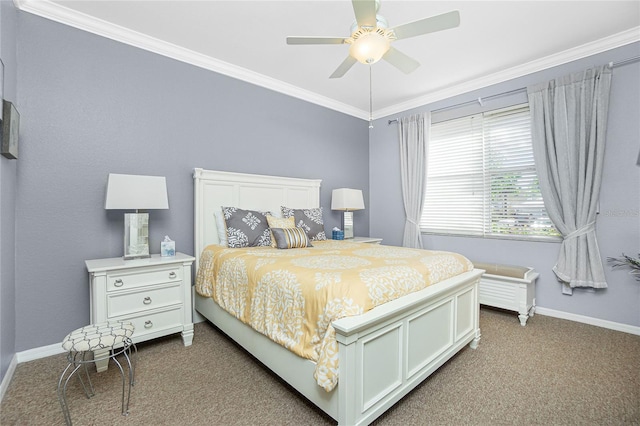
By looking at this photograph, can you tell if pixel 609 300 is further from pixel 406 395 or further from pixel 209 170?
pixel 209 170

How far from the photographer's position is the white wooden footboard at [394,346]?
4.36ft

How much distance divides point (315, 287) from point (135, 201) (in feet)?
5.77

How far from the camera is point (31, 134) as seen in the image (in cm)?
222

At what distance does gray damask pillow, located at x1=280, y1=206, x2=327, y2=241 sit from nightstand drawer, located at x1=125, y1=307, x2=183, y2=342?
4.88 feet

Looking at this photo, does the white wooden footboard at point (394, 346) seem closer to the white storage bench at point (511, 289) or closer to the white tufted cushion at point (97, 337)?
the white storage bench at point (511, 289)

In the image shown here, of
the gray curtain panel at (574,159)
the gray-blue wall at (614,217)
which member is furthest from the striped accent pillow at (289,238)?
the gray curtain panel at (574,159)

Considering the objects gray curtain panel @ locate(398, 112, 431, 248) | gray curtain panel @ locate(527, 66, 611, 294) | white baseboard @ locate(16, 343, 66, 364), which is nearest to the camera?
white baseboard @ locate(16, 343, 66, 364)

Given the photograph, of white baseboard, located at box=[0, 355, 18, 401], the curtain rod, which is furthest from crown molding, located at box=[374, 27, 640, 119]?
white baseboard, located at box=[0, 355, 18, 401]

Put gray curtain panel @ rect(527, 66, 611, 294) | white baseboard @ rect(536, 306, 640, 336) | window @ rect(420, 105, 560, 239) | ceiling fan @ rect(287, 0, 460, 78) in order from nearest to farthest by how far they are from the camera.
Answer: ceiling fan @ rect(287, 0, 460, 78) < white baseboard @ rect(536, 306, 640, 336) < gray curtain panel @ rect(527, 66, 611, 294) < window @ rect(420, 105, 560, 239)

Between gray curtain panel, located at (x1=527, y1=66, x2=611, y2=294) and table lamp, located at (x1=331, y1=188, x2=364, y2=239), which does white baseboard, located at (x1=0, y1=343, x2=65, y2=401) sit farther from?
gray curtain panel, located at (x1=527, y1=66, x2=611, y2=294)

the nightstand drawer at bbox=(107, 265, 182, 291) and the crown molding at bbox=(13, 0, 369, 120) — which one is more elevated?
the crown molding at bbox=(13, 0, 369, 120)

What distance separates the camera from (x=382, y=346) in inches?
59.2

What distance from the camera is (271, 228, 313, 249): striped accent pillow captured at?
2.82m

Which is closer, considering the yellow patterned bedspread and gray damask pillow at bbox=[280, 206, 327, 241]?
the yellow patterned bedspread
